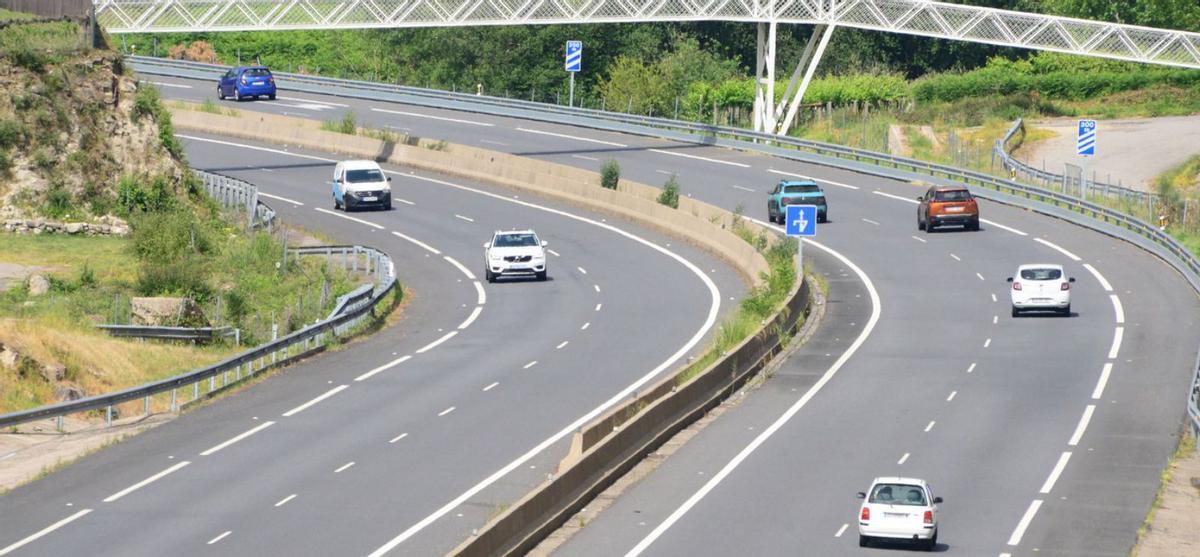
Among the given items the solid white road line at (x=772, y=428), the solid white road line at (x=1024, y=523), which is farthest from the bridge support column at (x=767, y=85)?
the solid white road line at (x=1024, y=523)

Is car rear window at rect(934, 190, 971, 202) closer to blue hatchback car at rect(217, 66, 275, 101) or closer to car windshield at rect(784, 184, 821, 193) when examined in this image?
car windshield at rect(784, 184, 821, 193)

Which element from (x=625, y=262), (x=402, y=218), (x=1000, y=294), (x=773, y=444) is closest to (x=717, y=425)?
(x=773, y=444)

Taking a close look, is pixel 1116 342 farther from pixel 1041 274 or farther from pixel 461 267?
pixel 461 267

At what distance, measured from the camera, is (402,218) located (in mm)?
65500

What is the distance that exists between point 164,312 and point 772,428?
17225 millimetres

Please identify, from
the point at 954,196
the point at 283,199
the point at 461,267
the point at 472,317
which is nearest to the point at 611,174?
the point at 283,199

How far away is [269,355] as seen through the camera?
4038 centimetres

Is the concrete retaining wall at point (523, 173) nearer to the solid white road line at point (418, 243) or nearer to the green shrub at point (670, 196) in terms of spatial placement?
the green shrub at point (670, 196)

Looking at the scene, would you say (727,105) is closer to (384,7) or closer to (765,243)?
(384,7)

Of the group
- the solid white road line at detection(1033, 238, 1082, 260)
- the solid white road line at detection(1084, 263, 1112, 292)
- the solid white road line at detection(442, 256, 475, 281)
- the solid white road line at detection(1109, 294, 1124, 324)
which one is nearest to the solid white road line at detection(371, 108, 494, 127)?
the solid white road line at detection(442, 256, 475, 281)

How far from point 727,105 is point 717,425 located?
219 feet

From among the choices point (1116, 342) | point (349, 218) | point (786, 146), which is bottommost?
point (1116, 342)

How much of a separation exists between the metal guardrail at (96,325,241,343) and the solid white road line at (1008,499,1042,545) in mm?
21472

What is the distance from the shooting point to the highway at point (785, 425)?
2627 cm
